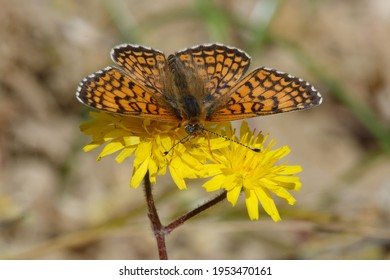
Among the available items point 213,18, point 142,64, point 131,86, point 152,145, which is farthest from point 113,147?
point 213,18

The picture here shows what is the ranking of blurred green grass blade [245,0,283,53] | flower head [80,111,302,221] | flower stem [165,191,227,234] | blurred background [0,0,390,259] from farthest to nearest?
1. blurred green grass blade [245,0,283,53]
2. blurred background [0,0,390,259]
3. flower head [80,111,302,221]
4. flower stem [165,191,227,234]

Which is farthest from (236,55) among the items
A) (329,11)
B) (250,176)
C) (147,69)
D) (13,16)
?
(329,11)

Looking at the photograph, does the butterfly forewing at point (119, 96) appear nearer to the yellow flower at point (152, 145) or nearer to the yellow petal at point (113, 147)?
the yellow flower at point (152, 145)

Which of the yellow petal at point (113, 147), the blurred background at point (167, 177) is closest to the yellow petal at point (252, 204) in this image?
the yellow petal at point (113, 147)

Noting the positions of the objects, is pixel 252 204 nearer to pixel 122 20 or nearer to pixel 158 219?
pixel 158 219

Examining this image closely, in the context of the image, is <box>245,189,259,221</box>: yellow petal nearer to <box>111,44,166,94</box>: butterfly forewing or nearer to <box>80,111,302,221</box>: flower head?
<box>80,111,302,221</box>: flower head

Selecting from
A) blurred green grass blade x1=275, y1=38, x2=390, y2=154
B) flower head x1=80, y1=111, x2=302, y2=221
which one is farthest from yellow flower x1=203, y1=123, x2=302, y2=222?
blurred green grass blade x1=275, y1=38, x2=390, y2=154
